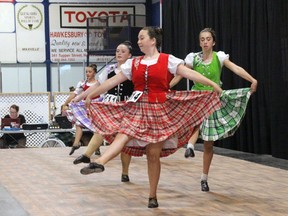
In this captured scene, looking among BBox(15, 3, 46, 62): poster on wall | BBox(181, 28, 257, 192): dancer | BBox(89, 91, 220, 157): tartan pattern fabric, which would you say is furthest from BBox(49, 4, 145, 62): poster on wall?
BBox(89, 91, 220, 157): tartan pattern fabric

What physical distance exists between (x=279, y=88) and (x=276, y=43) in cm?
54

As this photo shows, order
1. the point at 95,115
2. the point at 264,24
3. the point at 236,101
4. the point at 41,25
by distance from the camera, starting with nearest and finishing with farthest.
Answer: the point at 95,115
the point at 236,101
the point at 264,24
the point at 41,25

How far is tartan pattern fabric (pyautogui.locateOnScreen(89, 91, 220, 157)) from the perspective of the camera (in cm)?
432

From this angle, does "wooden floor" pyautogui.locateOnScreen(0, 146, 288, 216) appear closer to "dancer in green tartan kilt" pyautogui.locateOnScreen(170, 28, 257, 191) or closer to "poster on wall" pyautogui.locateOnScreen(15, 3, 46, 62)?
"dancer in green tartan kilt" pyautogui.locateOnScreen(170, 28, 257, 191)

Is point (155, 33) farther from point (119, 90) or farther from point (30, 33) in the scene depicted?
point (30, 33)

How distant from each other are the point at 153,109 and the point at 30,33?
37.6 feet

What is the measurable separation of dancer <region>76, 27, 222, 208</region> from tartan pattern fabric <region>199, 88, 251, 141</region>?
56cm

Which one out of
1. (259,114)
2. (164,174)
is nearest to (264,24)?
(259,114)

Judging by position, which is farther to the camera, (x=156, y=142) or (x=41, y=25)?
(x=41, y=25)

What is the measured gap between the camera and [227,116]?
5.22 metres

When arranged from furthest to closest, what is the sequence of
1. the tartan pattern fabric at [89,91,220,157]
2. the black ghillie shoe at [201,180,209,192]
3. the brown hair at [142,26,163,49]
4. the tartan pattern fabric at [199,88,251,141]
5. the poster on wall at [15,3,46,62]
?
1. the poster on wall at [15,3,46,62]
2. the black ghillie shoe at [201,180,209,192]
3. the tartan pattern fabric at [199,88,251,141]
4. the brown hair at [142,26,163,49]
5. the tartan pattern fabric at [89,91,220,157]

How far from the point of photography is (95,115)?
462 cm

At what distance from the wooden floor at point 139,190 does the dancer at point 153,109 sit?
1.12 ft

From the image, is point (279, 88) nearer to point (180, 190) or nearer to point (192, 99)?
point (180, 190)
